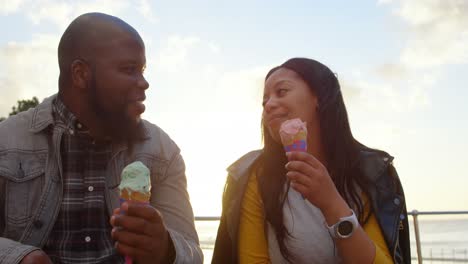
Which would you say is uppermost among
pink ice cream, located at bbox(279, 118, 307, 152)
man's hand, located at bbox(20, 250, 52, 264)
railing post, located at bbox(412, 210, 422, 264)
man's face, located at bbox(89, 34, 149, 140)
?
man's face, located at bbox(89, 34, 149, 140)

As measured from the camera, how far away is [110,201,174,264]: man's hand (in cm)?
177

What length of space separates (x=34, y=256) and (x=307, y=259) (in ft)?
4.63

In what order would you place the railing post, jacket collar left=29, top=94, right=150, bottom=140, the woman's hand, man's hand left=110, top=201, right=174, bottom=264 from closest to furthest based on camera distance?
man's hand left=110, top=201, right=174, bottom=264
the woman's hand
jacket collar left=29, top=94, right=150, bottom=140
the railing post

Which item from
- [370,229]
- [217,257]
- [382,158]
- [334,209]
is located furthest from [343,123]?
[217,257]

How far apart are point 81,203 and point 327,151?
4.86 ft

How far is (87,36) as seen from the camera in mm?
2459

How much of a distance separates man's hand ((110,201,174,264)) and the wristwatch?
0.88 m

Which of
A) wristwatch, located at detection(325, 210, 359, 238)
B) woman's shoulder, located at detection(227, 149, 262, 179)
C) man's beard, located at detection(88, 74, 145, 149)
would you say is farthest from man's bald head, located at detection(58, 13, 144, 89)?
wristwatch, located at detection(325, 210, 359, 238)

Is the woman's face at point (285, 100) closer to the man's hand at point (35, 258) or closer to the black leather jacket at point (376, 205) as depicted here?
the black leather jacket at point (376, 205)

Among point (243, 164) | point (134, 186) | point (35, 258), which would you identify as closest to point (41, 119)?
point (35, 258)

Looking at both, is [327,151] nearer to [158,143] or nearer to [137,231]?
[158,143]

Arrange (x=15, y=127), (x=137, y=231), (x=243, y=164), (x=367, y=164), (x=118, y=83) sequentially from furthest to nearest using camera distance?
1. (x=243, y=164)
2. (x=367, y=164)
3. (x=15, y=127)
4. (x=118, y=83)
5. (x=137, y=231)

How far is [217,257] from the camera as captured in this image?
3014 mm

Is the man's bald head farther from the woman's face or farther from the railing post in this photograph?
the railing post
